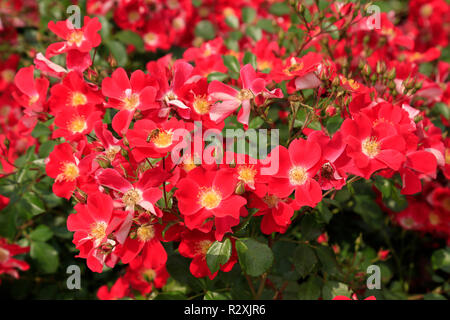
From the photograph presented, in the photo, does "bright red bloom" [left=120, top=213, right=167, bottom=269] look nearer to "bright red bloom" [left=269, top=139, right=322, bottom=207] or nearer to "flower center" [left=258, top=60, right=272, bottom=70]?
"bright red bloom" [left=269, top=139, right=322, bottom=207]

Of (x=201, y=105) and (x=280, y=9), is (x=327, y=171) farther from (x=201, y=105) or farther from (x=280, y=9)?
(x=280, y=9)

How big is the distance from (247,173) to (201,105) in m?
0.33

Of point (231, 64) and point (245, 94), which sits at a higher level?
A: point (231, 64)

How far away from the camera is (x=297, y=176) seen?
3.76 feet

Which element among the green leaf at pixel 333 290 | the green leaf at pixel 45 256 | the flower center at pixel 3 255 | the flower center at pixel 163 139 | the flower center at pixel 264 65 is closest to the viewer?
the flower center at pixel 163 139

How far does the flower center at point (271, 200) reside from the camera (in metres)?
1.21

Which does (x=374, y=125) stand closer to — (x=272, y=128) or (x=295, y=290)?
(x=272, y=128)

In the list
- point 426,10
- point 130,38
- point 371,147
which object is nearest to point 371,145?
point 371,147

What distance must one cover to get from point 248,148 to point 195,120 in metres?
0.21

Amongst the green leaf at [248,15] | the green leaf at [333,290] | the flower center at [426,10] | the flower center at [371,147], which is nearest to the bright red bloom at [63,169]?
the flower center at [371,147]

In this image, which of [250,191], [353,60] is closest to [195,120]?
[250,191]

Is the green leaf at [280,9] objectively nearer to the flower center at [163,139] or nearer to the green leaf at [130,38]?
the green leaf at [130,38]

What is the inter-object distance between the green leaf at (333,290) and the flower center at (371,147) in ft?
2.16

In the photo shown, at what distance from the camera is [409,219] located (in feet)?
6.56
